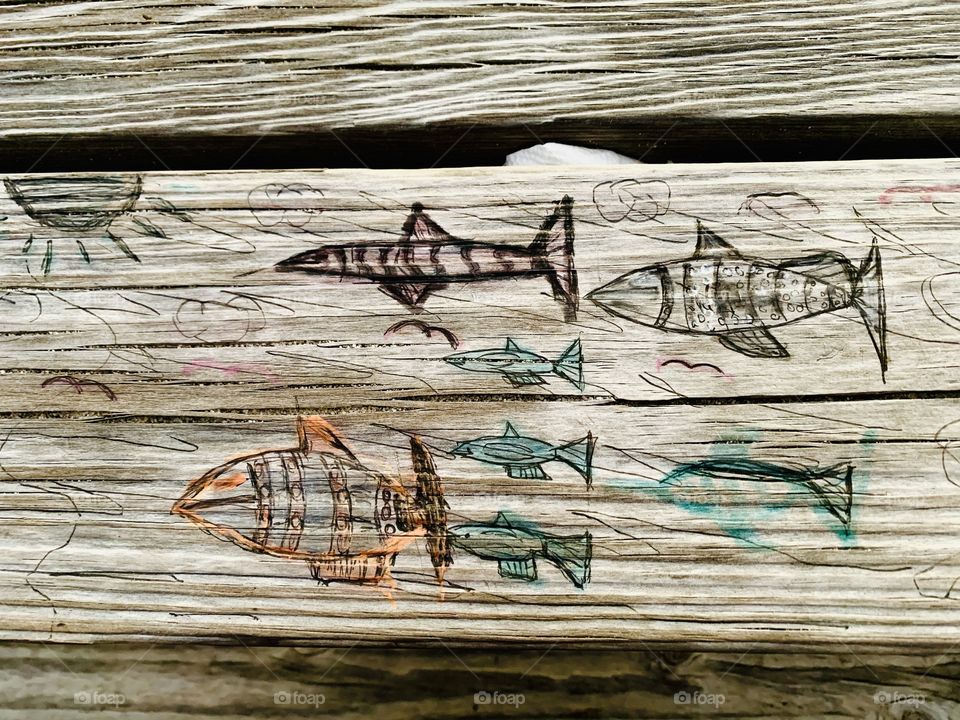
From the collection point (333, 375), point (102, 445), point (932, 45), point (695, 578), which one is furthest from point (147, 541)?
point (932, 45)

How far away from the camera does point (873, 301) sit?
1212mm

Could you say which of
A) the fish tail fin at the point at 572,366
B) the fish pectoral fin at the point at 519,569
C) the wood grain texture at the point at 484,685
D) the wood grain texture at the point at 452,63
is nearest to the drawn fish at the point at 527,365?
the fish tail fin at the point at 572,366

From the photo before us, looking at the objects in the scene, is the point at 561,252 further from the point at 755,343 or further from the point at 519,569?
the point at 519,569

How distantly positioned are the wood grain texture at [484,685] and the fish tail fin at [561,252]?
2.54 ft

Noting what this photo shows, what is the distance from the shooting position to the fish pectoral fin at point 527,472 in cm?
121

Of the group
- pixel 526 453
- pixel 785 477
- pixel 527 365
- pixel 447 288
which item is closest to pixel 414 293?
pixel 447 288

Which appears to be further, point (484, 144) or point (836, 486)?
point (484, 144)

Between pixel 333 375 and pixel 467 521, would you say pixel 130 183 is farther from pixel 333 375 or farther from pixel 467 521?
pixel 467 521

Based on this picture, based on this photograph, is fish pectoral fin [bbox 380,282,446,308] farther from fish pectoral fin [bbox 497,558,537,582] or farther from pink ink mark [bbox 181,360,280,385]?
fish pectoral fin [bbox 497,558,537,582]

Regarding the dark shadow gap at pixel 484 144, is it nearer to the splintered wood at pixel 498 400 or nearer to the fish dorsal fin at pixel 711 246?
the splintered wood at pixel 498 400

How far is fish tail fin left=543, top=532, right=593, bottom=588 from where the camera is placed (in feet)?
4.00

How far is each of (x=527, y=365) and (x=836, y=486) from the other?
2.00ft

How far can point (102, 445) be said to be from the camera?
1.26m

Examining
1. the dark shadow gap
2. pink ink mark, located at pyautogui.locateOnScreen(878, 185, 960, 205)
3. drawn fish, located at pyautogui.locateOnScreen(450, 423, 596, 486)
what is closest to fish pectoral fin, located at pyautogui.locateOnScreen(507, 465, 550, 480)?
drawn fish, located at pyautogui.locateOnScreen(450, 423, 596, 486)
